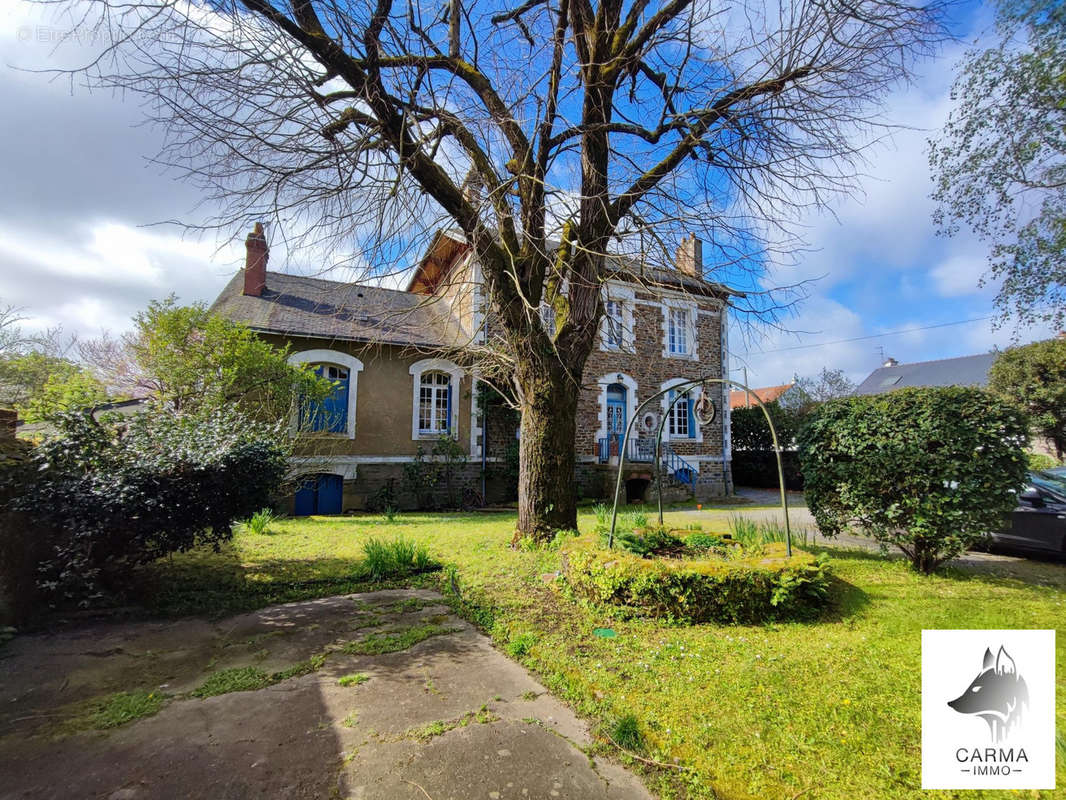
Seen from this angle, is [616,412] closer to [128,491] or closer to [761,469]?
[761,469]

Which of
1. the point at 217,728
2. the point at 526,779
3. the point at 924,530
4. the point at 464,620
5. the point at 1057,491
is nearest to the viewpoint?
the point at 526,779

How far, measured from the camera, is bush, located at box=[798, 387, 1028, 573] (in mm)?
5086

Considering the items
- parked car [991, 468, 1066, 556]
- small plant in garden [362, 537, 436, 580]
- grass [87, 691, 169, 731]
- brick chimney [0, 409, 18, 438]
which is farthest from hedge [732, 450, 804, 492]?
brick chimney [0, 409, 18, 438]

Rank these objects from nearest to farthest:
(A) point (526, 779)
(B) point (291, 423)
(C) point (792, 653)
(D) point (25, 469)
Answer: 1. (A) point (526, 779)
2. (C) point (792, 653)
3. (D) point (25, 469)
4. (B) point (291, 423)

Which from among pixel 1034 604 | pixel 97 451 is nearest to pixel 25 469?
pixel 97 451

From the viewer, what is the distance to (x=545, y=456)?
661cm

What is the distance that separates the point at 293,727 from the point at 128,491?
9.17ft

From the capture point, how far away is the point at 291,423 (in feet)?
34.7

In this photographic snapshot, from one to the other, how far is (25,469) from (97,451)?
1.53 ft

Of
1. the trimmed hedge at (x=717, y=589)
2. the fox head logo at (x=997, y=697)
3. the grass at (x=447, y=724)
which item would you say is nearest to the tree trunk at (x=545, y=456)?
the trimmed hedge at (x=717, y=589)

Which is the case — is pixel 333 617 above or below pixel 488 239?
below

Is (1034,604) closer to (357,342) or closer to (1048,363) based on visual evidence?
(357,342)

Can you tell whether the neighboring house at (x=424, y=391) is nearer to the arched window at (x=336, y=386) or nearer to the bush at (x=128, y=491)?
the arched window at (x=336, y=386)

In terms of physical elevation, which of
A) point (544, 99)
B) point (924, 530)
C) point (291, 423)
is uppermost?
point (544, 99)
